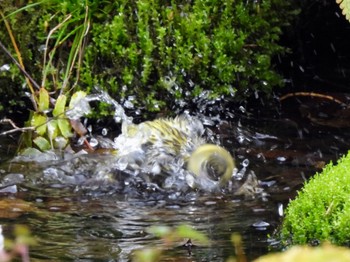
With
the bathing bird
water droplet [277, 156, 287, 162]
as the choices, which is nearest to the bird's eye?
the bathing bird

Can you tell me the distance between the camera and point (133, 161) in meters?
4.46

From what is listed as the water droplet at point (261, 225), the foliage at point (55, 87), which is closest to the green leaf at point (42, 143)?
the foliage at point (55, 87)

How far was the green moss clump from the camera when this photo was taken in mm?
2875

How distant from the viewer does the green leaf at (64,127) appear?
15.2ft

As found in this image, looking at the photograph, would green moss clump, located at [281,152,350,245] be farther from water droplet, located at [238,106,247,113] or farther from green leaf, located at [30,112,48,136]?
water droplet, located at [238,106,247,113]

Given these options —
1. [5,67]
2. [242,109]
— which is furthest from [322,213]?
[5,67]

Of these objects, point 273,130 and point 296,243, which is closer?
point 296,243

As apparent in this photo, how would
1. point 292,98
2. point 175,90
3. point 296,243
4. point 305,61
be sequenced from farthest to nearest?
point 305,61
point 292,98
point 175,90
point 296,243

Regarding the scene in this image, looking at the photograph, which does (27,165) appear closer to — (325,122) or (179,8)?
(179,8)

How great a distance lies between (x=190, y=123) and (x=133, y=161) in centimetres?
55

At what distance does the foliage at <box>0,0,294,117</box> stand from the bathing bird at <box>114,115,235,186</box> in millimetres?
446

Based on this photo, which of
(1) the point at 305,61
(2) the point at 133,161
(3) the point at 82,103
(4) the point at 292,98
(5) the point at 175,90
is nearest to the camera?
(2) the point at 133,161

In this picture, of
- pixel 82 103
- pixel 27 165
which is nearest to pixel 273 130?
pixel 82 103

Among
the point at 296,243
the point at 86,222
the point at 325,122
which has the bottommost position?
the point at 296,243
